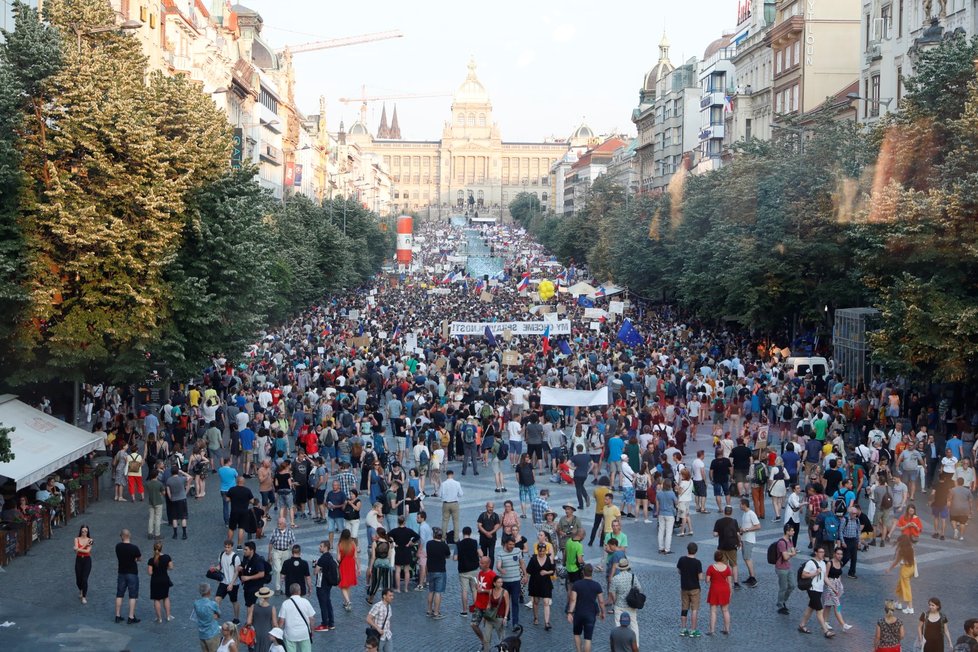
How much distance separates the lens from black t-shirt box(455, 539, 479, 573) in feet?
51.2

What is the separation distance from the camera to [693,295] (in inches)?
2061

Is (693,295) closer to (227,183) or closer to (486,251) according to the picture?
(227,183)

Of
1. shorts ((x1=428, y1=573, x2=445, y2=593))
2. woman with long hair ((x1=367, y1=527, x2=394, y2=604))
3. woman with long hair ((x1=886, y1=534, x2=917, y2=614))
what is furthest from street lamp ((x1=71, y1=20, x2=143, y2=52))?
woman with long hair ((x1=886, y1=534, x2=917, y2=614))

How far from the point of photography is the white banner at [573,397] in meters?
28.2

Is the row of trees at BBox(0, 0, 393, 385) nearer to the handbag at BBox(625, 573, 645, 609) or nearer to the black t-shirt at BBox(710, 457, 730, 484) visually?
the black t-shirt at BBox(710, 457, 730, 484)

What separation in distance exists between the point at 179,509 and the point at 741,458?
9.40 m

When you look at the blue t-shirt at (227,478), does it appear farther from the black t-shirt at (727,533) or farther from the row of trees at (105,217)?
the black t-shirt at (727,533)

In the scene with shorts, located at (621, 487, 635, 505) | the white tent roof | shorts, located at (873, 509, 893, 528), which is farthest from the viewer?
shorts, located at (621, 487, 635, 505)

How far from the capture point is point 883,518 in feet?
64.1

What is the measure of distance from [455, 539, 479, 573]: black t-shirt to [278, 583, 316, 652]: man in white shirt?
3.01 metres

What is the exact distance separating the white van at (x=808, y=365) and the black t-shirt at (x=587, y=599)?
920 inches

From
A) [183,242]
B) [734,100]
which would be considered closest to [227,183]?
[183,242]

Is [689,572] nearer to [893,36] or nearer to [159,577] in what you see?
[159,577]

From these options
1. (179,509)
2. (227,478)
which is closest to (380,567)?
(227,478)
